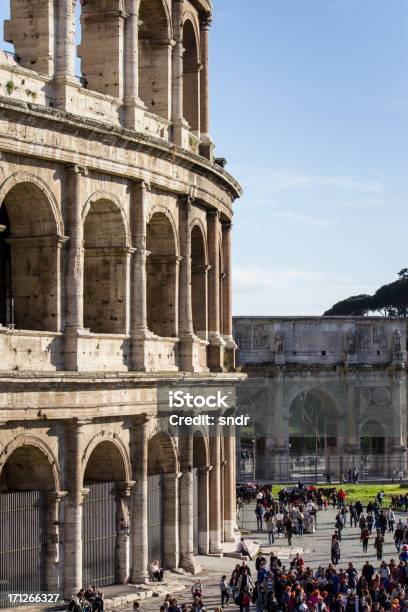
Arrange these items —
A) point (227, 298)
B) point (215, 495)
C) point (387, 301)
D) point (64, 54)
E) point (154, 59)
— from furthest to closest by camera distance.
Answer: point (387, 301) < point (227, 298) < point (215, 495) < point (154, 59) < point (64, 54)

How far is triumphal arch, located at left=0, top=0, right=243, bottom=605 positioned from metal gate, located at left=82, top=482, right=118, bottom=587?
0.12 ft

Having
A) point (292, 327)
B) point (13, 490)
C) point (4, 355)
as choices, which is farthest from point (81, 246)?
point (292, 327)

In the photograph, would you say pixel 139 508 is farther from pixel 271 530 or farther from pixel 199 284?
pixel 271 530

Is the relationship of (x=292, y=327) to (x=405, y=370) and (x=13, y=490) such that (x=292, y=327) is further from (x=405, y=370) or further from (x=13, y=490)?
(x=13, y=490)

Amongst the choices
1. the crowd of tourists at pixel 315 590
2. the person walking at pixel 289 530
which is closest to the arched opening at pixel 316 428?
the person walking at pixel 289 530

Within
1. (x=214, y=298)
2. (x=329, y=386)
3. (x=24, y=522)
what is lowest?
(x=24, y=522)

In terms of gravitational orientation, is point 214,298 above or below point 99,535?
above

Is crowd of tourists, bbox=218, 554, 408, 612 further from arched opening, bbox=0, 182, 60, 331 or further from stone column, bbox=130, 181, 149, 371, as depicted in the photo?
arched opening, bbox=0, 182, 60, 331

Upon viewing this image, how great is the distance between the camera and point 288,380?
5775 centimetres

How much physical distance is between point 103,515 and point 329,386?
32627mm

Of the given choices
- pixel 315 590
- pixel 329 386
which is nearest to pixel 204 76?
pixel 315 590

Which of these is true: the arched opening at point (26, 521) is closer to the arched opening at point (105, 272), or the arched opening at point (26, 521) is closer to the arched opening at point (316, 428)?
the arched opening at point (105, 272)

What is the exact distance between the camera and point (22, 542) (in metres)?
24.2

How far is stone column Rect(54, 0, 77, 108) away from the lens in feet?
82.6
